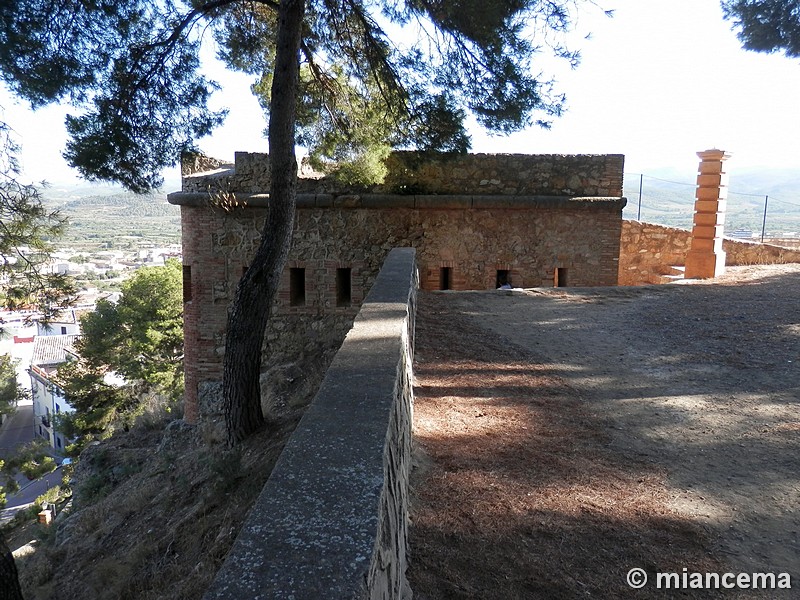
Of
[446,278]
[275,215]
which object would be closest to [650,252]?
[446,278]

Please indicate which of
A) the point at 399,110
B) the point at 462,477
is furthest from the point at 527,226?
the point at 462,477

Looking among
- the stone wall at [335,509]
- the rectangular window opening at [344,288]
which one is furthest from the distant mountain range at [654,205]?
the stone wall at [335,509]

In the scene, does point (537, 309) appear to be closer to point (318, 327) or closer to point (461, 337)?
point (461, 337)

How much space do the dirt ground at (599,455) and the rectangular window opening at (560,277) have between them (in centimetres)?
373


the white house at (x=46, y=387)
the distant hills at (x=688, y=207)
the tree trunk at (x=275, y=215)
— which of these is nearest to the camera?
the tree trunk at (x=275, y=215)

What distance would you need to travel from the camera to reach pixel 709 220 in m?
12.3

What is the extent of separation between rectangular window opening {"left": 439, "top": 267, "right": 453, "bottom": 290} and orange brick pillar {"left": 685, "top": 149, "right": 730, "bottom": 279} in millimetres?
5085

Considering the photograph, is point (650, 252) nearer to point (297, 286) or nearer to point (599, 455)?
point (297, 286)

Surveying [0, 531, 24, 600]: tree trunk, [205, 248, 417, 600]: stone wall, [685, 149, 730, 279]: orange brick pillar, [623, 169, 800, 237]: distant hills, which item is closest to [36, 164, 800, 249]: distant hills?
[623, 169, 800, 237]: distant hills

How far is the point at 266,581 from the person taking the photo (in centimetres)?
136

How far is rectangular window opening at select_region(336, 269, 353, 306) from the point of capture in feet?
35.8

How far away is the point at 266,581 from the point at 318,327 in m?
9.54

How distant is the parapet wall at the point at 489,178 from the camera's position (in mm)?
10508

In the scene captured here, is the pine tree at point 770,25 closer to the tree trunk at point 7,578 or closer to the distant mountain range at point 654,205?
the distant mountain range at point 654,205
